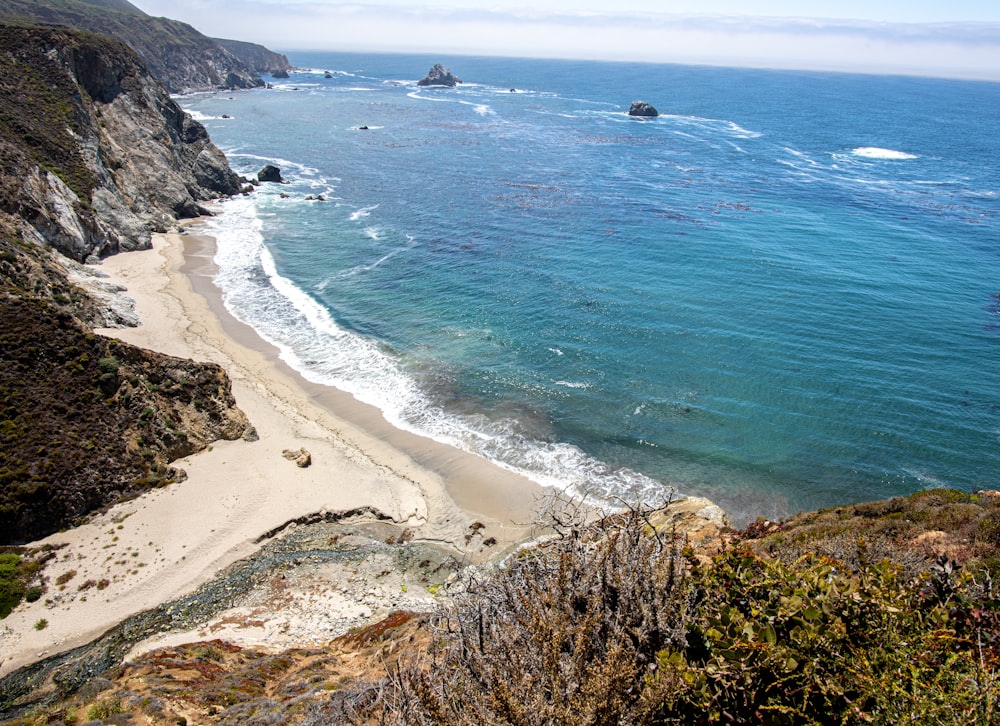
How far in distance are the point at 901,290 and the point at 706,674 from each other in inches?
1727

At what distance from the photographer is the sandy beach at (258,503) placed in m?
16.5

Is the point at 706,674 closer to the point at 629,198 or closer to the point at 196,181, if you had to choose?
the point at 629,198

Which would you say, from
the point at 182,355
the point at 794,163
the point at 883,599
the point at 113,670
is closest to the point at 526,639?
the point at 883,599

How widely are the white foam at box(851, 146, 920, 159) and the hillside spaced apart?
144 meters

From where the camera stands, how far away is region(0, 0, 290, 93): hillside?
122750 mm

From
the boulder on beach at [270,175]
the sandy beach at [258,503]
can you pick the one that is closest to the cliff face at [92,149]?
the boulder on beach at [270,175]

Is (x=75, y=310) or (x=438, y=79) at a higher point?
(x=438, y=79)

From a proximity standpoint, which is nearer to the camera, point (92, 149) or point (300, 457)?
point (300, 457)

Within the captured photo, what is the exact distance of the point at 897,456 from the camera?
81.1 ft

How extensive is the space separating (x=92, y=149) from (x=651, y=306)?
44519 mm

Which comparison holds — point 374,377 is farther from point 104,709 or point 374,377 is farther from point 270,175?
point 270,175

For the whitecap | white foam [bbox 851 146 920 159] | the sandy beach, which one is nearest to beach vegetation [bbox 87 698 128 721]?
the sandy beach

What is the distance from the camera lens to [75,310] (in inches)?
1095

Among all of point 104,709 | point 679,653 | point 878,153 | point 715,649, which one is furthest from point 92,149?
point 878,153
